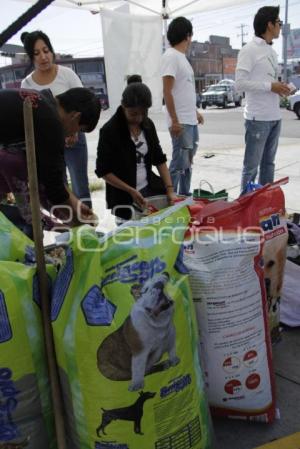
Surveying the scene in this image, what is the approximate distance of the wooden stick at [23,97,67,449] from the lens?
3.85 feet

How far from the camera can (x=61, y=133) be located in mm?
1609

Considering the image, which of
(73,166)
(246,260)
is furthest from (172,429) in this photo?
(73,166)

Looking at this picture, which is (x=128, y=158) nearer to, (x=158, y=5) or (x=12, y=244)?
(x=12, y=244)

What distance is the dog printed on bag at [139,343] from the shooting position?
45.6 inches

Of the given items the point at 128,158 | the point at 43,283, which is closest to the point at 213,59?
the point at 128,158

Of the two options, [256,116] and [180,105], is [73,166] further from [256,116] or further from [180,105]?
[256,116]

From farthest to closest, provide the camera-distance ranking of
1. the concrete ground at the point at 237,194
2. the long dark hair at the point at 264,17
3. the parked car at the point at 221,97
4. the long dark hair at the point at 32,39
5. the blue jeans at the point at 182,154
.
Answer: the parked car at the point at 221,97 < the blue jeans at the point at 182,154 < the long dark hair at the point at 264,17 < the long dark hair at the point at 32,39 < the concrete ground at the point at 237,194

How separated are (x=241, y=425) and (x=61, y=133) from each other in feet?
4.20

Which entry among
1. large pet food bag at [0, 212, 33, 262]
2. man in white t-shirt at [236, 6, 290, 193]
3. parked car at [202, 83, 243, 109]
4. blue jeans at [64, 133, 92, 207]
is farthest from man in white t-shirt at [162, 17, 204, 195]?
parked car at [202, 83, 243, 109]

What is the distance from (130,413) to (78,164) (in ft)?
7.99

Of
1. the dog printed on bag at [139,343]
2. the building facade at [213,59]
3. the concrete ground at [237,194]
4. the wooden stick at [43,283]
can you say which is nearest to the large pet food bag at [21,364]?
the wooden stick at [43,283]

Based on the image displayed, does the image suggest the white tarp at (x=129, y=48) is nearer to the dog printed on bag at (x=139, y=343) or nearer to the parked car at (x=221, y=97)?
the dog printed on bag at (x=139, y=343)

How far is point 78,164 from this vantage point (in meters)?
3.33

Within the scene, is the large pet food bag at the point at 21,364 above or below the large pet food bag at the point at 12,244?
below
